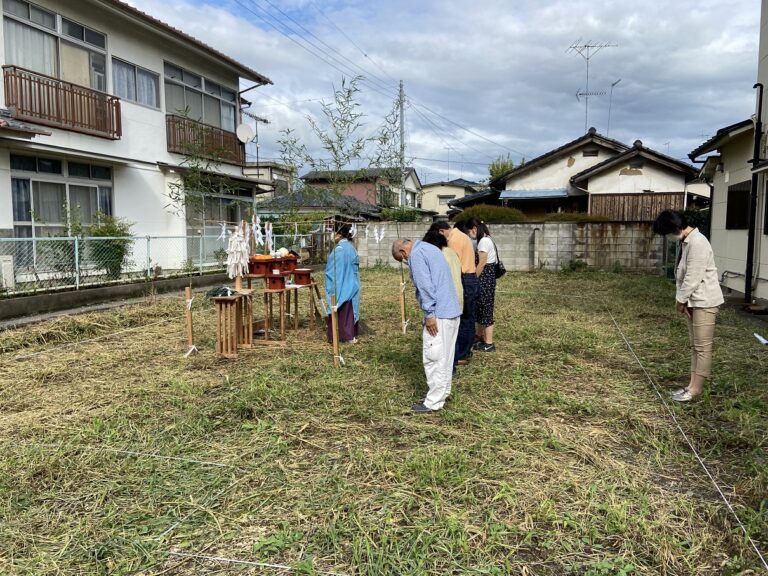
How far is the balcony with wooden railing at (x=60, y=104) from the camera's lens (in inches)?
390

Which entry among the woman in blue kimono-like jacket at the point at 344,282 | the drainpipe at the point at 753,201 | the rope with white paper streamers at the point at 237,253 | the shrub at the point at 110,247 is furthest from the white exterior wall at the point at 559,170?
the rope with white paper streamers at the point at 237,253

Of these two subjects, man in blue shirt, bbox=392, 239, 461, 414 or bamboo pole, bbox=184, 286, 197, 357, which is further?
bamboo pole, bbox=184, 286, 197, 357

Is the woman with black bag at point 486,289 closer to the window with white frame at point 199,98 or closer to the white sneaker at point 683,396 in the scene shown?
the white sneaker at point 683,396

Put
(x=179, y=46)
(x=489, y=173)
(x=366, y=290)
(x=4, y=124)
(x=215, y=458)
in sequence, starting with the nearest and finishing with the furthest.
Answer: (x=215, y=458), (x=4, y=124), (x=366, y=290), (x=179, y=46), (x=489, y=173)

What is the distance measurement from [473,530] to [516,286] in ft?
35.1

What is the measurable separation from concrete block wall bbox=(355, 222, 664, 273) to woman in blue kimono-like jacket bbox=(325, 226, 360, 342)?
9210 mm

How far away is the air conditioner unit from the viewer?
28.0ft

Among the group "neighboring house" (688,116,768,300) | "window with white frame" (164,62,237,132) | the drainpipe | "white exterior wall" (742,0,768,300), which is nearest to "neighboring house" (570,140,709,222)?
"neighboring house" (688,116,768,300)

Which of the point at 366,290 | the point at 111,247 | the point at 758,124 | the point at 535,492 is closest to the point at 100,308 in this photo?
the point at 111,247

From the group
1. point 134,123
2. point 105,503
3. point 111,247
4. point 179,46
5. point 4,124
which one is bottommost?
point 105,503

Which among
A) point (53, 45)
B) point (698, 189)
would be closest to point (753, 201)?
point (53, 45)

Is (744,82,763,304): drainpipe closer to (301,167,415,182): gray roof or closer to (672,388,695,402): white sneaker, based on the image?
(672,388,695,402): white sneaker

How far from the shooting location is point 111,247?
1051cm

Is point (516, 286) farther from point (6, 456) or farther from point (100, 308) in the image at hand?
point (6, 456)
